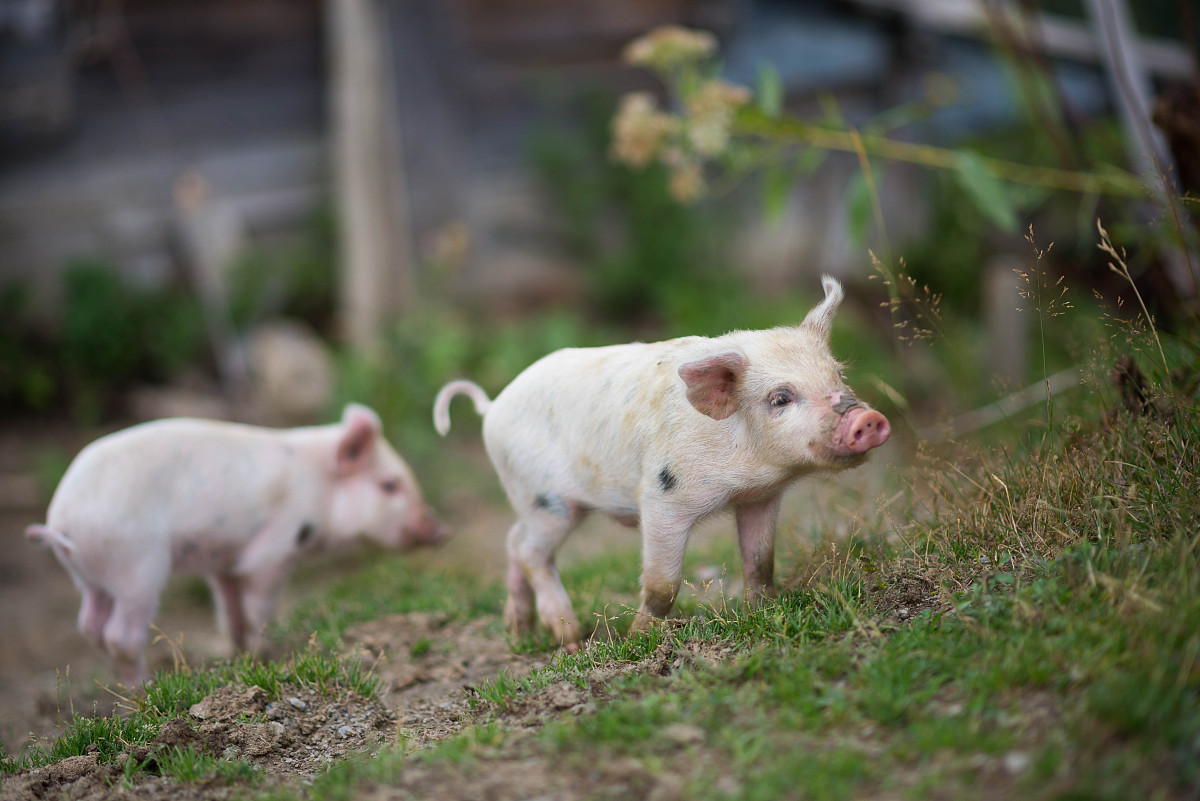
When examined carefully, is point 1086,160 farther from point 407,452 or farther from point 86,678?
point 86,678

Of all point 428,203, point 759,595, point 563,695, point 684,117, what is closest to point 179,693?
point 563,695

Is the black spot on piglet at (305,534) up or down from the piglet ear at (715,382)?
down

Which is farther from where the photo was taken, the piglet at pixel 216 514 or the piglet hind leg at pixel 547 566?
the piglet at pixel 216 514

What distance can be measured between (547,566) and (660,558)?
2.13 ft

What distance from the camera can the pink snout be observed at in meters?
3.05

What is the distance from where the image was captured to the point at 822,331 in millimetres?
3543

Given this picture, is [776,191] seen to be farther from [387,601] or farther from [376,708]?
[376,708]

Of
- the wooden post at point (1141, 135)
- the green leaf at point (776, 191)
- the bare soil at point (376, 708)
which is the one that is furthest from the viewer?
the green leaf at point (776, 191)

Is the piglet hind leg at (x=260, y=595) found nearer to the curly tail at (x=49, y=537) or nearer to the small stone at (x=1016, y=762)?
the curly tail at (x=49, y=537)

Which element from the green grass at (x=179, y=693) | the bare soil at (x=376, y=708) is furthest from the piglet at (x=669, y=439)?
the green grass at (x=179, y=693)

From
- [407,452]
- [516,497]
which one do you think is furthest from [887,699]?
[407,452]

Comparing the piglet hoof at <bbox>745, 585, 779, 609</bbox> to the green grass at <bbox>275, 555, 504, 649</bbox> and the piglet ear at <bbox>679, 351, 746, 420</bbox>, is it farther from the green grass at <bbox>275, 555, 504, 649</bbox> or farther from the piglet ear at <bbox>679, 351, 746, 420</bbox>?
the green grass at <bbox>275, 555, 504, 649</bbox>

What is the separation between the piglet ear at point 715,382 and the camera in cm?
321

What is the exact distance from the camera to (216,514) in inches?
184
